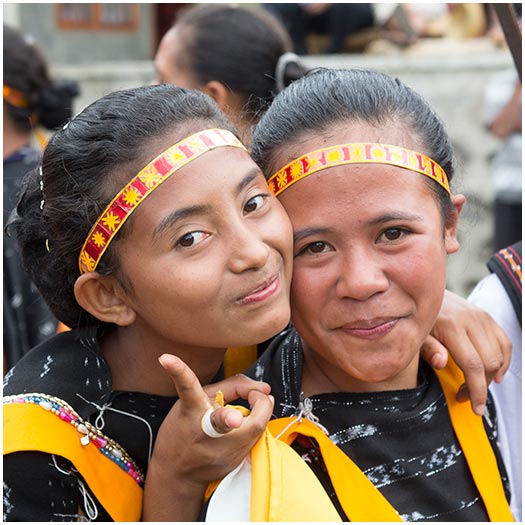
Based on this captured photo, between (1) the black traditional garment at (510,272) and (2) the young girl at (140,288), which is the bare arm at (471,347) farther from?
(2) the young girl at (140,288)

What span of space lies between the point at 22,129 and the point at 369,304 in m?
2.87

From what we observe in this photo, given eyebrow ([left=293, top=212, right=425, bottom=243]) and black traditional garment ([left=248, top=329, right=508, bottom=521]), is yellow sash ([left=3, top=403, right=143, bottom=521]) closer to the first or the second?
black traditional garment ([left=248, top=329, right=508, bottom=521])

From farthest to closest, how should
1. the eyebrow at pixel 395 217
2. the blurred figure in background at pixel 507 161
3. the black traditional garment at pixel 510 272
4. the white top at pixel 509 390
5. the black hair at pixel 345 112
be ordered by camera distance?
the blurred figure in background at pixel 507 161
the black traditional garment at pixel 510 272
the white top at pixel 509 390
the black hair at pixel 345 112
the eyebrow at pixel 395 217

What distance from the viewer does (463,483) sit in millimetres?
2031

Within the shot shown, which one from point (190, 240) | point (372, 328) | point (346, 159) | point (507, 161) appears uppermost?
point (346, 159)

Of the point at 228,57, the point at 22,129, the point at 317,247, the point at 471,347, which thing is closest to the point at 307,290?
the point at 317,247

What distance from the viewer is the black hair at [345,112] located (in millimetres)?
1991

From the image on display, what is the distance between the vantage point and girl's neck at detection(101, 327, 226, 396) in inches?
78.5

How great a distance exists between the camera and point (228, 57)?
4.04m

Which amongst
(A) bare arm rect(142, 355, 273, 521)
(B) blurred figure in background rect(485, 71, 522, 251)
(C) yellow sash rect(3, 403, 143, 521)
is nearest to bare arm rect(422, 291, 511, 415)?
→ (A) bare arm rect(142, 355, 273, 521)

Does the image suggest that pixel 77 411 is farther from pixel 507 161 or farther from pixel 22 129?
pixel 507 161

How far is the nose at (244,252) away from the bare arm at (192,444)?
254 millimetres

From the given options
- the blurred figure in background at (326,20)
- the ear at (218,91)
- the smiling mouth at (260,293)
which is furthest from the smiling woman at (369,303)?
the blurred figure in background at (326,20)

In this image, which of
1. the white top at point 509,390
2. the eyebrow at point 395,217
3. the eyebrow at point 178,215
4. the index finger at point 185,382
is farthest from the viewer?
the white top at point 509,390
